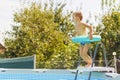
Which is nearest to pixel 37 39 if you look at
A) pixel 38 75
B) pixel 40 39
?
pixel 40 39

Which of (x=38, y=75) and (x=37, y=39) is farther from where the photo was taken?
(x=37, y=39)

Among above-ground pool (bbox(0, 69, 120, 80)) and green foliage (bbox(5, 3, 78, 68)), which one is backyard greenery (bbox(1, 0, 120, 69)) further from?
above-ground pool (bbox(0, 69, 120, 80))

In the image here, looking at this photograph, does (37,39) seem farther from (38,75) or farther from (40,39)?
(38,75)

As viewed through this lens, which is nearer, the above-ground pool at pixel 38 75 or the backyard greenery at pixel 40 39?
the above-ground pool at pixel 38 75

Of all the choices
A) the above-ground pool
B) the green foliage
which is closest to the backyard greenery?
the green foliage

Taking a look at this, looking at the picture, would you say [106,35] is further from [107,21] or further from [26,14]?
[26,14]

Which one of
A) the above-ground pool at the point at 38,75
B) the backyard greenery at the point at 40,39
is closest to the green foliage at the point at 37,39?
the backyard greenery at the point at 40,39

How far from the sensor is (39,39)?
22359mm

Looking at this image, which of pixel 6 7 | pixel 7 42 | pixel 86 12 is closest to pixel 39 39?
pixel 7 42

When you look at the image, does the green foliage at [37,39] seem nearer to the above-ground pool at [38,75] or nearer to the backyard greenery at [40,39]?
the backyard greenery at [40,39]

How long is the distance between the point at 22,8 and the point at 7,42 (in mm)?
2640

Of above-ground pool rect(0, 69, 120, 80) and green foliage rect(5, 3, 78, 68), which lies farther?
green foliage rect(5, 3, 78, 68)

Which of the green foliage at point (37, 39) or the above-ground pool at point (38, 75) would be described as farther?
the green foliage at point (37, 39)

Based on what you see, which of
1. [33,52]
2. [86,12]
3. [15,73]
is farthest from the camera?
[86,12]
